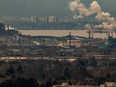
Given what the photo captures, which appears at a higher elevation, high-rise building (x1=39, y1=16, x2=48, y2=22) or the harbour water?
high-rise building (x1=39, y1=16, x2=48, y2=22)

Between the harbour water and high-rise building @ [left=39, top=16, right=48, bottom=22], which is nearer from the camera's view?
the harbour water

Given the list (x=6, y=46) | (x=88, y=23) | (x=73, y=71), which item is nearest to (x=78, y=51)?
(x=6, y=46)

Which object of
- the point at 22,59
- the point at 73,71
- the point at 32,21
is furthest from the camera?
the point at 32,21

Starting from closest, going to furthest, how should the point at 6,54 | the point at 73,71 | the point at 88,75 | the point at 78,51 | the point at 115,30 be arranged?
the point at 88,75
the point at 73,71
the point at 6,54
the point at 78,51
the point at 115,30

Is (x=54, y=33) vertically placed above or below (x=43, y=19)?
below

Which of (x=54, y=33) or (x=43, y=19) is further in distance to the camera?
(x=43, y=19)

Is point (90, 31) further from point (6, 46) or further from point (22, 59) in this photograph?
point (22, 59)

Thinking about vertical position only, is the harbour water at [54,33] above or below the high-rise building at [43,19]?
below

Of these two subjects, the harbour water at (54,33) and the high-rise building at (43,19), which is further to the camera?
the high-rise building at (43,19)

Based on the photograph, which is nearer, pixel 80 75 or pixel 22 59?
pixel 80 75

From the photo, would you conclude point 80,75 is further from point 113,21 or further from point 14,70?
point 113,21
